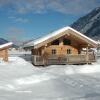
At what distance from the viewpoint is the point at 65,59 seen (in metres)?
36.7

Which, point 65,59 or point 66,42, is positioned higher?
point 66,42

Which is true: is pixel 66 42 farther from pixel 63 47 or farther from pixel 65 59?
pixel 65 59

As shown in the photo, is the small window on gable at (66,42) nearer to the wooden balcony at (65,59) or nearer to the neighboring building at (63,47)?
the neighboring building at (63,47)

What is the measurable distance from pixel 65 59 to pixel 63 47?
A: 2725 mm

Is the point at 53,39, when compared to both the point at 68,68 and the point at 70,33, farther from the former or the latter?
the point at 68,68

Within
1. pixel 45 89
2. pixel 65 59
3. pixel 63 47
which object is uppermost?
pixel 63 47

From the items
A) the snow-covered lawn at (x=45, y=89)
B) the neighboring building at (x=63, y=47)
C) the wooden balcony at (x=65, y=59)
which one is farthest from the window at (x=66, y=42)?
the snow-covered lawn at (x=45, y=89)

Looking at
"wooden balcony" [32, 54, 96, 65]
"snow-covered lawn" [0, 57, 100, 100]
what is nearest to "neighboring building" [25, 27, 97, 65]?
"wooden balcony" [32, 54, 96, 65]

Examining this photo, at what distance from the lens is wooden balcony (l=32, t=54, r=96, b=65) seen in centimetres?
3600

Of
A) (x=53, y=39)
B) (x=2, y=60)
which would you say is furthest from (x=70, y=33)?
(x=2, y=60)

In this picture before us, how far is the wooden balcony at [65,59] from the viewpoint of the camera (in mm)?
36000

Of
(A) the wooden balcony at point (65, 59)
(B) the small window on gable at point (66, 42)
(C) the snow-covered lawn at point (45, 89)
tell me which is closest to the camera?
(C) the snow-covered lawn at point (45, 89)

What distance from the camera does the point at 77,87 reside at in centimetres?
2058

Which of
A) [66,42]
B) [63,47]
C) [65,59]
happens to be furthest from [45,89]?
[66,42]
